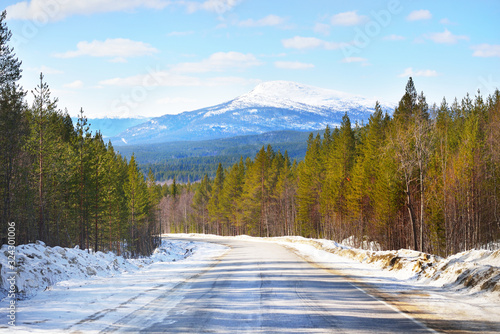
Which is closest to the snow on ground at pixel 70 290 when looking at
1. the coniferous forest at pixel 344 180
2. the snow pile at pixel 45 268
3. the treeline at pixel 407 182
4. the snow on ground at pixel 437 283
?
the snow pile at pixel 45 268

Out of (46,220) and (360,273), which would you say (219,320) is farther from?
(46,220)

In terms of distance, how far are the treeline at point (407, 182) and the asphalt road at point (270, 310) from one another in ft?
56.9

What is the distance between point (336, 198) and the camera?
49500mm

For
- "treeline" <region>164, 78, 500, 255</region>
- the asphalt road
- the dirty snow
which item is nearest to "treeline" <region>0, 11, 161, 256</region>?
the dirty snow

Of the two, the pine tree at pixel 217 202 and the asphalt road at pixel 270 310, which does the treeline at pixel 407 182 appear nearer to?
the asphalt road at pixel 270 310

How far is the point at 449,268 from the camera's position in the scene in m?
12.2

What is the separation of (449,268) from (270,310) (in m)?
6.97


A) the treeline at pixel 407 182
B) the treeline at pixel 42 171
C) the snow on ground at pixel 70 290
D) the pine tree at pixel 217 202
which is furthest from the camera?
the pine tree at pixel 217 202

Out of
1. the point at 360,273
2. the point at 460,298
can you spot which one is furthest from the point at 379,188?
the point at 460,298

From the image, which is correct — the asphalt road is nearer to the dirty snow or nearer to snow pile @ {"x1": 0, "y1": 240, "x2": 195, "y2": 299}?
the dirty snow

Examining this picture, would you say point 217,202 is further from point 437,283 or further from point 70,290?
point 437,283

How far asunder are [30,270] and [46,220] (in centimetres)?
2302

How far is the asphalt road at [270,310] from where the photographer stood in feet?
23.3

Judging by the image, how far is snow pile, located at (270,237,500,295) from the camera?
10212 mm
